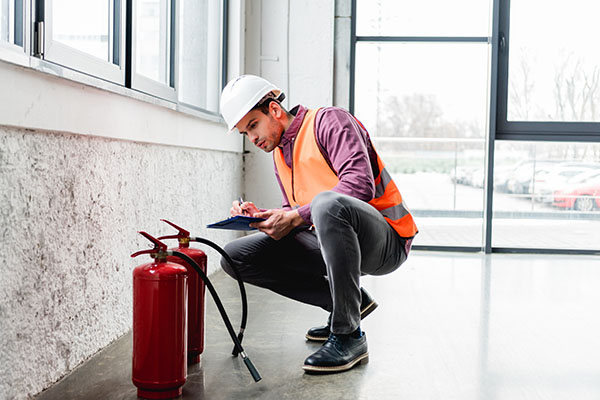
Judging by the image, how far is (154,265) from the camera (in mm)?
1766

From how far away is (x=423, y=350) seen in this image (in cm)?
233

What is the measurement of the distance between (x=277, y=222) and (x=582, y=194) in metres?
3.88

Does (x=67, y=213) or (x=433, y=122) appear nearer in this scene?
(x=67, y=213)

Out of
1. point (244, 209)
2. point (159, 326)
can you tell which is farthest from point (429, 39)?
point (159, 326)

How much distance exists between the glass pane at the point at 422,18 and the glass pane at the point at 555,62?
0.91ft

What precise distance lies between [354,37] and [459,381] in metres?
3.61

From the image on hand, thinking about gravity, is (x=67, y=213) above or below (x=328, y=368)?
above

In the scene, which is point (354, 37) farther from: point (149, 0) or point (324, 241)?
point (324, 241)

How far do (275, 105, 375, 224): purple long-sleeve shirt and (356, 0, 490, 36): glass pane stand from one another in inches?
127

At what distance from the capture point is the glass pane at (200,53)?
150 inches

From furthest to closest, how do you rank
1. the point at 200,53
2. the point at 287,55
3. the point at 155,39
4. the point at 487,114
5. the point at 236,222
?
the point at 487,114
the point at 287,55
the point at 200,53
the point at 155,39
the point at 236,222

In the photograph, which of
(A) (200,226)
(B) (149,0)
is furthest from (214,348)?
(B) (149,0)

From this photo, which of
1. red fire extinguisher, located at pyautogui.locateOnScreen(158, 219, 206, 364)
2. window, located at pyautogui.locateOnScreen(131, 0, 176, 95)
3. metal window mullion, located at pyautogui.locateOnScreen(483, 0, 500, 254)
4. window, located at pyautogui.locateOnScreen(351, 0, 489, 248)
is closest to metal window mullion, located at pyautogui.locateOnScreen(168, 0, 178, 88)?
window, located at pyautogui.locateOnScreen(131, 0, 176, 95)

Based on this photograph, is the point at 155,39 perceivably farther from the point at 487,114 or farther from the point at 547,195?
the point at 547,195
